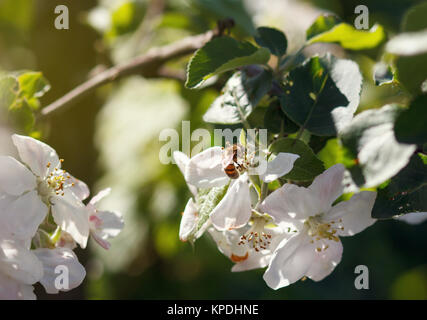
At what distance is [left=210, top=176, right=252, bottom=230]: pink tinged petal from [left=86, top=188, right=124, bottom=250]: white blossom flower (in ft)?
0.59

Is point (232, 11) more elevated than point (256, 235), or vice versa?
point (232, 11)

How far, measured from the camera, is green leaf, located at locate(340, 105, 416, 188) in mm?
492

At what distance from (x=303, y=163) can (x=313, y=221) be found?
0.28 ft

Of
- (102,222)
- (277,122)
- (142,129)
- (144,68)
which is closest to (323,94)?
(277,122)

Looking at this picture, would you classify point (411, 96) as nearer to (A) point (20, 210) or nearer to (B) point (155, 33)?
(A) point (20, 210)

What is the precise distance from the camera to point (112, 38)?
125cm

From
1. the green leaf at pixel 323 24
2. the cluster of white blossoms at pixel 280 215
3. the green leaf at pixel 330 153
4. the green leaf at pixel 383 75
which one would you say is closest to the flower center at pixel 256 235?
the cluster of white blossoms at pixel 280 215

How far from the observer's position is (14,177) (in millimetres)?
640

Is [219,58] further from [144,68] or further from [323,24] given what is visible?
[144,68]

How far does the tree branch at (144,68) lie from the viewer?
829 millimetres

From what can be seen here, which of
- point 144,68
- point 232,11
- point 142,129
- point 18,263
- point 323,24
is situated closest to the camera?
point 18,263

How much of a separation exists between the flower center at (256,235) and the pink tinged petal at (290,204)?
Answer: 42 millimetres
